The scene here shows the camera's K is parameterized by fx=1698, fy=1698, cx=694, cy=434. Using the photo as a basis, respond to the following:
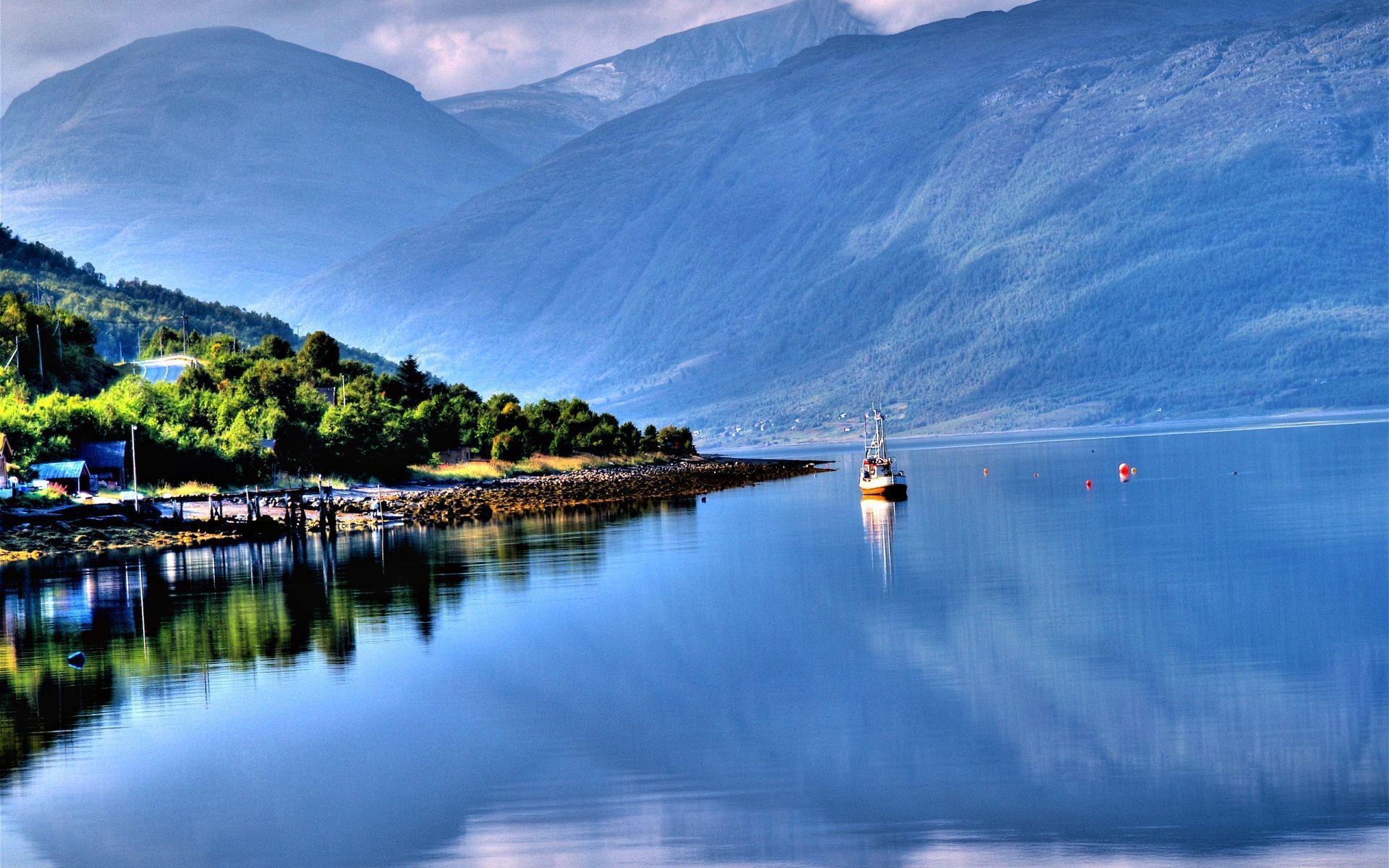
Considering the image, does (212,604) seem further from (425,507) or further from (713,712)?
(425,507)

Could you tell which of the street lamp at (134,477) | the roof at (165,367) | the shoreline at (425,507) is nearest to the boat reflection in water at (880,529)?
the shoreline at (425,507)

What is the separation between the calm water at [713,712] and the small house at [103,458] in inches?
1158

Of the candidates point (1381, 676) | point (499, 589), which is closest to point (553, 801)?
point (1381, 676)

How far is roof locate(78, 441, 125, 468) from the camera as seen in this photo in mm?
85812

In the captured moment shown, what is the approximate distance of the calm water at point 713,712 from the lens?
67.8 feet

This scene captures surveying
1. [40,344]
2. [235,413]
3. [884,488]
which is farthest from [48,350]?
[884,488]

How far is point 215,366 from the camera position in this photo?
5015 inches

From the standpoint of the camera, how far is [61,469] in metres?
81.2

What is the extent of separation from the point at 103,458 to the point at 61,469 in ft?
15.7

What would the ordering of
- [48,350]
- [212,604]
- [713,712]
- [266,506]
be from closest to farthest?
[713,712], [212,604], [266,506], [48,350]

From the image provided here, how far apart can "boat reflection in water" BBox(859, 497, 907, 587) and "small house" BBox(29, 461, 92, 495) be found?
3781 cm

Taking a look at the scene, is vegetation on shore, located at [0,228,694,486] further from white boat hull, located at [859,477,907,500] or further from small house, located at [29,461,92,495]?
white boat hull, located at [859,477,907,500]

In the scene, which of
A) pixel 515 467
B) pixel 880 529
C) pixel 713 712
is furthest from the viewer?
pixel 515 467

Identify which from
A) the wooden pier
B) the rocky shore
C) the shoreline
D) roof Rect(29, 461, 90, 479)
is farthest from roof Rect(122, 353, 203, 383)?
roof Rect(29, 461, 90, 479)
